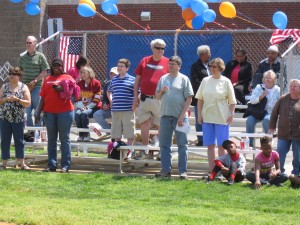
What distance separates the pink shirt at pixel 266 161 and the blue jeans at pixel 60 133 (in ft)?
11.0

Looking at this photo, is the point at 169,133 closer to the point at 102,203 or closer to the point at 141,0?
the point at 102,203

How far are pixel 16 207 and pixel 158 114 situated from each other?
394 cm

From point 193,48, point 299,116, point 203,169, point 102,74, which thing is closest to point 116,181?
point 203,169

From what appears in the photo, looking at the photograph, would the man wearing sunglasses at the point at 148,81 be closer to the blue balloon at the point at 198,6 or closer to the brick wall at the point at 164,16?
the blue balloon at the point at 198,6

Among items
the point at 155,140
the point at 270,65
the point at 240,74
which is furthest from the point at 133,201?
the point at 240,74

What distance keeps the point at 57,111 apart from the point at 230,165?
3.14 meters

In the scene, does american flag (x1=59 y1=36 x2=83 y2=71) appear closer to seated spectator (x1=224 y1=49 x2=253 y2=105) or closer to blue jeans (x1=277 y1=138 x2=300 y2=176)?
seated spectator (x1=224 y1=49 x2=253 y2=105)

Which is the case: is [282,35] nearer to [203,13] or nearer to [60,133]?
[203,13]

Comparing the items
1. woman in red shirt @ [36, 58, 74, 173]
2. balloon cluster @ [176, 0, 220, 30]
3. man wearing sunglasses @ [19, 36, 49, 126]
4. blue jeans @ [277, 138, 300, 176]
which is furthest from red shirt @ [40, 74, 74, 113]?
balloon cluster @ [176, 0, 220, 30]

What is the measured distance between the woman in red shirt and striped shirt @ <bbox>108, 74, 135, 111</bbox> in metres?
0.79

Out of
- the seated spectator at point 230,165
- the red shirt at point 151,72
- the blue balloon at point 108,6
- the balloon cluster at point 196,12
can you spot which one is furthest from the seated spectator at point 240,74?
the blue balloon at point 108,6

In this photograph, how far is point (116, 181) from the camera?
40.1 ft

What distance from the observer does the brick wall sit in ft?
82.9

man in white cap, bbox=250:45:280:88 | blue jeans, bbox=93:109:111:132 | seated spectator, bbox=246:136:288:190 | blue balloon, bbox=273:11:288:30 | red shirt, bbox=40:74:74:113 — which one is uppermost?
blue balloon, bbox=273:11:288:30
